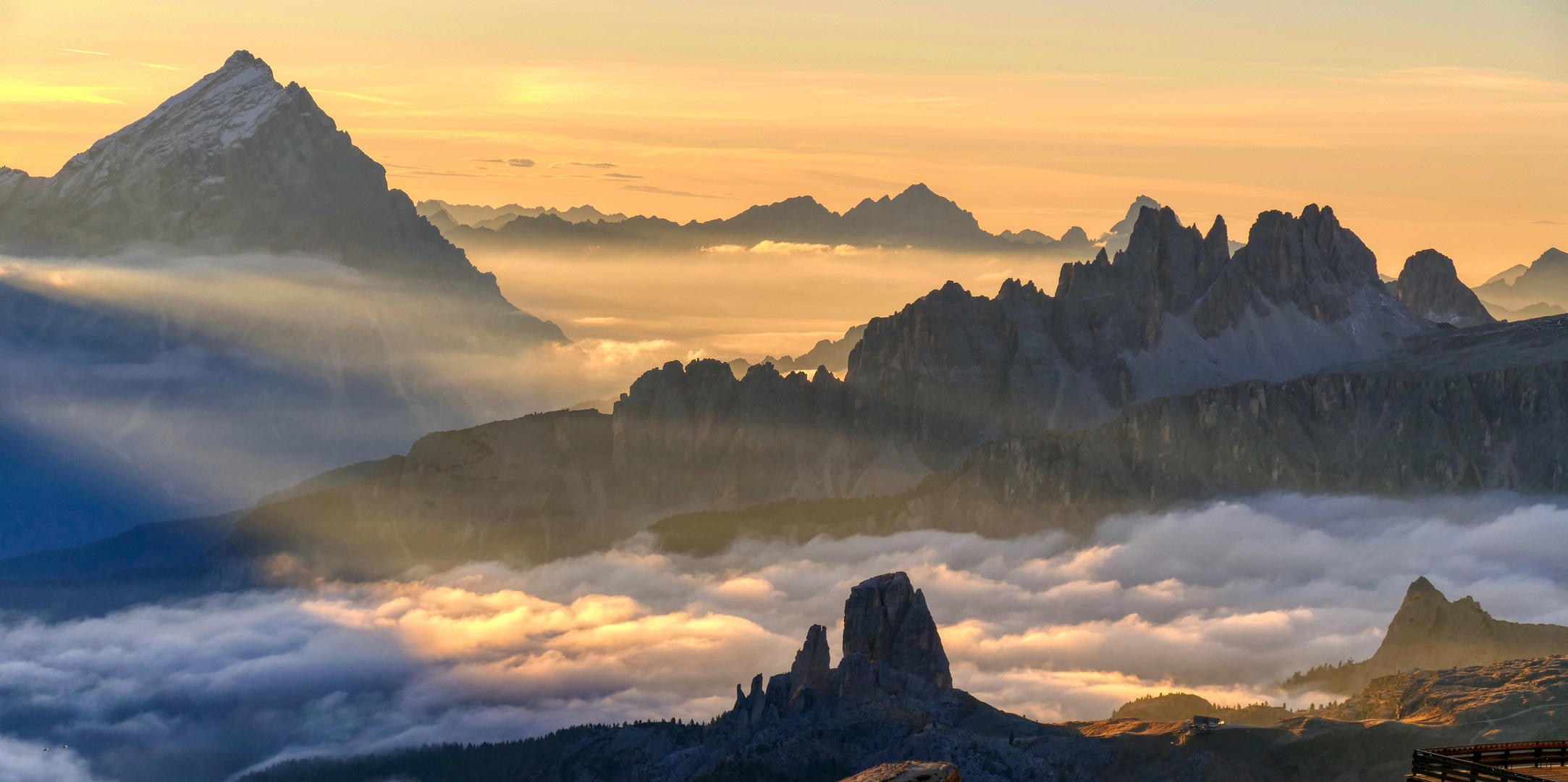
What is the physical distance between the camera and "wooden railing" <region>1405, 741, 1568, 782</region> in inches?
4166

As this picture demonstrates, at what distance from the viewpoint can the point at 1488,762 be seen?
365ft

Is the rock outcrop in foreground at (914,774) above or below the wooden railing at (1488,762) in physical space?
below

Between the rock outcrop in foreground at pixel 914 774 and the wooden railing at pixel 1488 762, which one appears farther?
the wooden railing at pixel 1488 762

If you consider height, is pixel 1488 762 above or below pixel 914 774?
above

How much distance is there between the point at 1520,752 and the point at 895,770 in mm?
36837

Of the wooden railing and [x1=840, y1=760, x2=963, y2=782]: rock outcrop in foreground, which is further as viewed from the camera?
the wooden railing

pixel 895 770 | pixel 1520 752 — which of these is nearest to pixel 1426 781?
pixel 1520 752

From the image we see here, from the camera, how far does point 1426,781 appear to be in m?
109

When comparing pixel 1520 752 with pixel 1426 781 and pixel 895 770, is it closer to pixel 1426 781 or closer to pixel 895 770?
pixel 1426 781

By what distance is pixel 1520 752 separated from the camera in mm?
112688

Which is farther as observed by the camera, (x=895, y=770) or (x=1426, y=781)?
(x=1426, y=781)

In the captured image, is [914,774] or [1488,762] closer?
[914,774]

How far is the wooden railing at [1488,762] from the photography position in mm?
105812

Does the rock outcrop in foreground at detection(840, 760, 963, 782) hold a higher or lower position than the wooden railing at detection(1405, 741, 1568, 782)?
lower
